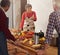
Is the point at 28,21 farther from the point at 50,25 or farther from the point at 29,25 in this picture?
the point at 50,25

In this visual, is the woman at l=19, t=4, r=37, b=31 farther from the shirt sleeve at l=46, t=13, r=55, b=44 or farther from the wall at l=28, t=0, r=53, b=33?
the shirt sleeve at l=46, t=13, r=55, b=44

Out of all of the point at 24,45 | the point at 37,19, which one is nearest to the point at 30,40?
the point at 24,45

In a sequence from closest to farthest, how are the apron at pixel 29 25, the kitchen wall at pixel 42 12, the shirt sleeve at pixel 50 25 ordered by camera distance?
1. the shirt sleeve at pixel 50 25
2. the apron at pixel 29 25
3. the kitchen wall at pixel 42 12

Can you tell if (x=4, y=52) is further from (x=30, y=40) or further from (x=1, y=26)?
(x=30, y=40)

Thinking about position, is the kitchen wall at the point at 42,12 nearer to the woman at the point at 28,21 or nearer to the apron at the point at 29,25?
the woman at the point at 28,21

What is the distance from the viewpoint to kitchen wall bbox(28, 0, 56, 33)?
405 centimetres

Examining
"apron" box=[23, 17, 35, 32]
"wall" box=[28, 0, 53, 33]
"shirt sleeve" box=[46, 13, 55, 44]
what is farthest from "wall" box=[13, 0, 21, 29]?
"shirt sleeve" box=[46, 13, 55, 44]

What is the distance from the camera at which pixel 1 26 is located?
98.9 inches

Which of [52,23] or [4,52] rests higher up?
[52,23]

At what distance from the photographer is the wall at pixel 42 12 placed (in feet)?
13.3

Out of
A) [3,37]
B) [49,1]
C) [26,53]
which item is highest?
[49,1]

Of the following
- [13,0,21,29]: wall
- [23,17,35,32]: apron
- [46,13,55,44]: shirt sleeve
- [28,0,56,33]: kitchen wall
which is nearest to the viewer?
[46,13,55,44]: shirt sleeve

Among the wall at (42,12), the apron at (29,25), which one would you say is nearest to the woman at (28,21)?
the apron at (29,25)

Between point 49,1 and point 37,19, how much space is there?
60 cm
